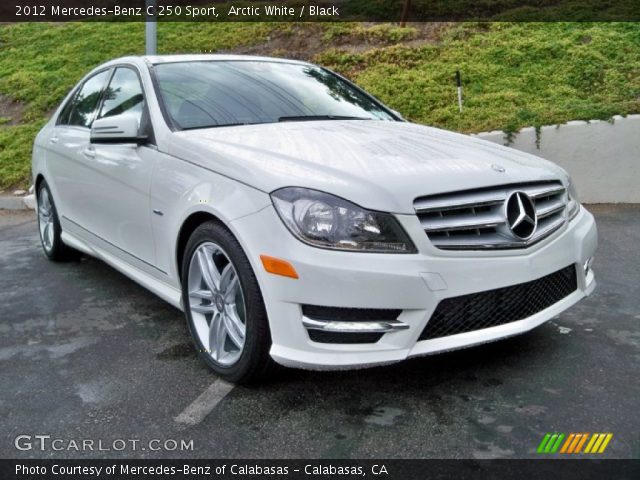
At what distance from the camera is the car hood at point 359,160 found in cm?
277

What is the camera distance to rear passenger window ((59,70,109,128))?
4812 mm

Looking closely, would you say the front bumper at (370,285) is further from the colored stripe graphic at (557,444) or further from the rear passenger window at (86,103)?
the rear passenger window at (86,103)

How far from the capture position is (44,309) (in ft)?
14.5

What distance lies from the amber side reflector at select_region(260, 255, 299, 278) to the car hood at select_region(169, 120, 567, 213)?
316mm

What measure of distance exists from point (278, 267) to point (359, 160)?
2.12ft

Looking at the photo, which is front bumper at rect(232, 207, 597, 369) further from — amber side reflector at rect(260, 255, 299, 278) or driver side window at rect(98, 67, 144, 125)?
driver side window at rect(98, 67, 144, 125)

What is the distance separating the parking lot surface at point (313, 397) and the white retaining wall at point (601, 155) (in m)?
3.96

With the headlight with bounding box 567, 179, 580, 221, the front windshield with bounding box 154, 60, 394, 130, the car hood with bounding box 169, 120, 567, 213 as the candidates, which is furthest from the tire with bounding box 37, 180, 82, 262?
the headlight with bounding box 567, 179, 580, 221

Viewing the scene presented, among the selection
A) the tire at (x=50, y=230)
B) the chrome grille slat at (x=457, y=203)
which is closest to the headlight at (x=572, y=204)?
the chrome grille slat at (x=457, y=203)

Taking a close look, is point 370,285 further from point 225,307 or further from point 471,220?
point 225,307

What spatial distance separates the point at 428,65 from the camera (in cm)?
1088
